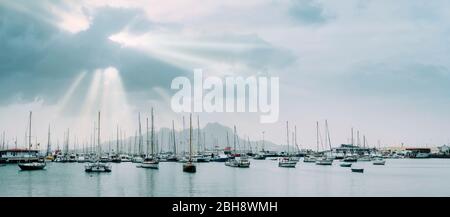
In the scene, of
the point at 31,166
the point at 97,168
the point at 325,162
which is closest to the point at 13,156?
the point at 31,166

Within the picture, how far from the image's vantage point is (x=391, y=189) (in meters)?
63.3

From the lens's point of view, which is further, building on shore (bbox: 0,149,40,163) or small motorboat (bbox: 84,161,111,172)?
building on shore (bbox: 0,149,40,163)

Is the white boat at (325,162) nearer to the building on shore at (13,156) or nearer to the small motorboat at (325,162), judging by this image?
the small motorboat at (325,162)

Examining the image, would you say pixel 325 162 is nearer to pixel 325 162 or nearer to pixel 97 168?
pixel 325 162

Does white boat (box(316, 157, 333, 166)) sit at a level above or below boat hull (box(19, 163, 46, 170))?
below

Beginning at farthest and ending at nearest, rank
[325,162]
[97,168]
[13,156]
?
1. [325,162]
2. [13,156]
3. [97,168]

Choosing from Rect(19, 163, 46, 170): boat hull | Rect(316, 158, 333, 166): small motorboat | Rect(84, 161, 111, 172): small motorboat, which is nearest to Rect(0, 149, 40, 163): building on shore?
Rect(19, 163, 46, 170): boat hull

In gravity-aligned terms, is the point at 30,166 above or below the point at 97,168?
above

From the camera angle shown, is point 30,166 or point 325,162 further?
point 325,162

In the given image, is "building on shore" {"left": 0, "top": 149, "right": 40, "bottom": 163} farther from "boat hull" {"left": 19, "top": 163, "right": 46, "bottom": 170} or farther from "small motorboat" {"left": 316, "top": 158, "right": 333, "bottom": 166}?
"small motorboat" {"left": 316, "top": 158, "right": 333, "bottom": 166}

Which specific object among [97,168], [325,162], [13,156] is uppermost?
[13,156]

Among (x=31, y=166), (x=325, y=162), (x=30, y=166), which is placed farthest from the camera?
(x=325, y=162)
